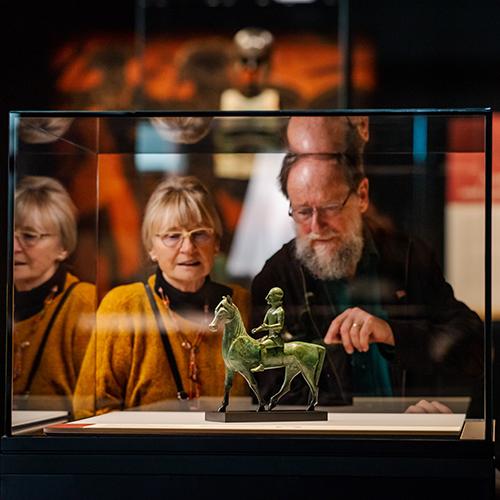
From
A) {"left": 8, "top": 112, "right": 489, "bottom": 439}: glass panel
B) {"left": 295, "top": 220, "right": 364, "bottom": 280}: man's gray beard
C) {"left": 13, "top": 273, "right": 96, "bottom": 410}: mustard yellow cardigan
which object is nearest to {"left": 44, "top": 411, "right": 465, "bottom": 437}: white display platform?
{"left": 8, "top": 112, "right": 489, "bottom": 439}: glass panel

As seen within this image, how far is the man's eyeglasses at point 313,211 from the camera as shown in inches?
117

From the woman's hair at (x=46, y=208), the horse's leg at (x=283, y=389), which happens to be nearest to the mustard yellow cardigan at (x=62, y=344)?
the woman's hair at (x=46, y=208)

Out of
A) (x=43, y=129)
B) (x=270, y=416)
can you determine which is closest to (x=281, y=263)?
(x=270, y=416)

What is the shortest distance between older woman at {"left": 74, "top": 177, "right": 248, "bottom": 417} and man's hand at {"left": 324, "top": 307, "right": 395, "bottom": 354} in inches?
10.2

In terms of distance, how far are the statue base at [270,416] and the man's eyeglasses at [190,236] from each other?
40 centimetres

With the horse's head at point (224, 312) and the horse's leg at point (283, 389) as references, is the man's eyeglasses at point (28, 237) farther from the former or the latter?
the horse's leg at point (283, 389)

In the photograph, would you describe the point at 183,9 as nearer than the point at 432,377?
No

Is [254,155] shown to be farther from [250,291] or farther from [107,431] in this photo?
[107,431]

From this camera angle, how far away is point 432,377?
9.95ft

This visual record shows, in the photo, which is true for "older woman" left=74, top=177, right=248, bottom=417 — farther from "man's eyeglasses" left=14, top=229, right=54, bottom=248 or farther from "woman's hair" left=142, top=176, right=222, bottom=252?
"man's eyeglasses" left=14, top=229, right=54, bottom=248

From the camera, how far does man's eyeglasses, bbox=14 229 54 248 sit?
9.57 feet
